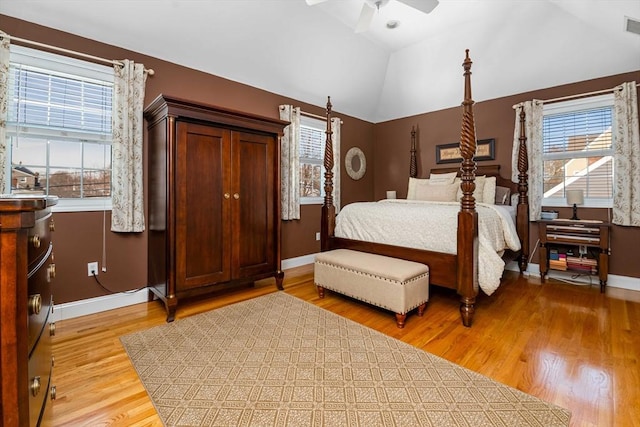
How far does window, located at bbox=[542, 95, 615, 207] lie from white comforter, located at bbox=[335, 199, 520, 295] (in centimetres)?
148

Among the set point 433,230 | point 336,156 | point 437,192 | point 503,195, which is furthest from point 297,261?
point 503,195

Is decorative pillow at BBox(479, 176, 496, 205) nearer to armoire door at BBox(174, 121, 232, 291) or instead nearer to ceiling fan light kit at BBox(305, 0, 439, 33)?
ceiling fan light kit at BBox(305, 0, 439, 33)

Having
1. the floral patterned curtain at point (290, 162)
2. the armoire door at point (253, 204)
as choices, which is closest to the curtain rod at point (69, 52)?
the armoire door at point (253, 204)

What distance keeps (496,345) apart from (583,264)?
2167 mm

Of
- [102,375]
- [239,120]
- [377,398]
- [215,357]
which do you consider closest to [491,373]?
[377,398]

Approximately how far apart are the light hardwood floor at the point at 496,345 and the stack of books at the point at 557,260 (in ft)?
0.94

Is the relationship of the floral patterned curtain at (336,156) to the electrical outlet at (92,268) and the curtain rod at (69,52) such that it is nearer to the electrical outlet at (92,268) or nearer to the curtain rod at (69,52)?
the curtain rod at (69,52)

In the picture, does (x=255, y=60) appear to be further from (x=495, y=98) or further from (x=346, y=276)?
(x=495, y=98)

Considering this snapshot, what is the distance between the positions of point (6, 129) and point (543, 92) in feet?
18.1

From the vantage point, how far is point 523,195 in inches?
153

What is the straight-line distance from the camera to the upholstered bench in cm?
237

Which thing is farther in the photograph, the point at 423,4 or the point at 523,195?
the point at 523,195

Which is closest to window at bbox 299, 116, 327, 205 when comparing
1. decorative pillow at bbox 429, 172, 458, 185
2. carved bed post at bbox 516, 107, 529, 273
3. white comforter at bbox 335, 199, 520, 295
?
white comforter at bbox 335, 199, 520, 295

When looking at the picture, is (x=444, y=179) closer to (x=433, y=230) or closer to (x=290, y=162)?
(x=433, y=230)
